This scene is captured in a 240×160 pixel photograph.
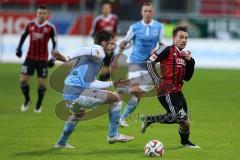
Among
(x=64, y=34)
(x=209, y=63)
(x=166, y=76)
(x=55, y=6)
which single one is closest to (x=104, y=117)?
(x=166, y=76)

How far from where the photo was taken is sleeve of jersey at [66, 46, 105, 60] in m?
10.4

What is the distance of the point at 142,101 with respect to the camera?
62.5 ft

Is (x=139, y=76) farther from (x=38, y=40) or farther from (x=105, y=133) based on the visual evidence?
(x=38, y=40)

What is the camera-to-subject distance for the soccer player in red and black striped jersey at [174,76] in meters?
11.4

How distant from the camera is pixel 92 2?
1353 inches

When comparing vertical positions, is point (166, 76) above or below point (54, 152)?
above

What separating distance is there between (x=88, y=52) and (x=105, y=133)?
114 inches

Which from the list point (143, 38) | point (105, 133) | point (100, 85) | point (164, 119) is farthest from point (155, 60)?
point (143, 38)

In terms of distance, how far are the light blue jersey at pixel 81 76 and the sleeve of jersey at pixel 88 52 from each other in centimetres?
3

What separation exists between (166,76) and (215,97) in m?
9.18

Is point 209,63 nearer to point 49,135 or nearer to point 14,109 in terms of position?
point 14,109

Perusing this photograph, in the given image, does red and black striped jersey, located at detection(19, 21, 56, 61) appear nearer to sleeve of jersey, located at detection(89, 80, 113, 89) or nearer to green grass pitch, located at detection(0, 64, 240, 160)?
green grass pitch, located at detection(0, 64, 240, 160)

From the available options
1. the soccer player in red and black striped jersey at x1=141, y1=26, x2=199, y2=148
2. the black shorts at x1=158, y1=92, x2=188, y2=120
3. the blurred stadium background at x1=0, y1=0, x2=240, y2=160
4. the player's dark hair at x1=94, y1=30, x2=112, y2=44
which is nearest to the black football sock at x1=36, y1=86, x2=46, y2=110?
the blurred stadium background at x1=0, y1=0, x2=240, y2=160

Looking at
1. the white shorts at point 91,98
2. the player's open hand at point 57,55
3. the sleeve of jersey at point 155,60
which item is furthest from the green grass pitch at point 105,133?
the player's open hand at point 57,55
